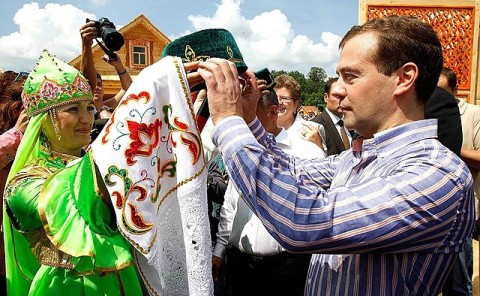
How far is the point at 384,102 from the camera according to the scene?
1312mm

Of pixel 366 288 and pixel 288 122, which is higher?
pixel 288 122

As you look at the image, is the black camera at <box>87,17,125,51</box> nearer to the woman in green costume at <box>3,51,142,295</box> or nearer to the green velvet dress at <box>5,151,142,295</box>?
the woman in green costume at <box>3,51,142,295</box>

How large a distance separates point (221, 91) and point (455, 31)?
523cm

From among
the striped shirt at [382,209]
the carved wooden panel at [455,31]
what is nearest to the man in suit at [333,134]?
the carved wooden panel at [455,31]

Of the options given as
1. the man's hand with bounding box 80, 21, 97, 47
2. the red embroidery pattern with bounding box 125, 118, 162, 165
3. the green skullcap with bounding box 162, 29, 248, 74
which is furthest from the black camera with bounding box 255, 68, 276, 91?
the man's hand with bounding box 80, 21, 97, 47

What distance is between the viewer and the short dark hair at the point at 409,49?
1297 mm

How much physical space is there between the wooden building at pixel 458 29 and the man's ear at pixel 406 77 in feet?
14.4

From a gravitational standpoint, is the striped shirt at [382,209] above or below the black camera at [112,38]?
below

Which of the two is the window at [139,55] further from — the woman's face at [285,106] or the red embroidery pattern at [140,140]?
the red embroidery pattern at [140,140]

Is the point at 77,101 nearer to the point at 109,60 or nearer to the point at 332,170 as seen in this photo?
the point at 109,60

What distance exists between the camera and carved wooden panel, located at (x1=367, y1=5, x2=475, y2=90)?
216 inches

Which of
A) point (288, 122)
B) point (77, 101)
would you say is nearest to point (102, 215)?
point (77, 101)

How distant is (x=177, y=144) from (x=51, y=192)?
2.12 ft

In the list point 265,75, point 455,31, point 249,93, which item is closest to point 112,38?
point 265,75
